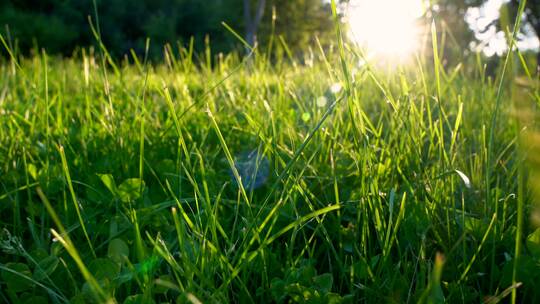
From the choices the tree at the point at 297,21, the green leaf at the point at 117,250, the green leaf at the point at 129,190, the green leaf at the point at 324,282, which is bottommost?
the tree at the point at 297,21

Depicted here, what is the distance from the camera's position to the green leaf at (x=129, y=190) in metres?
0.86

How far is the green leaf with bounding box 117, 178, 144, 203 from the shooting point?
0.86 metres

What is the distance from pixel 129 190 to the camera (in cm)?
87

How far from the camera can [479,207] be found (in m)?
0.84

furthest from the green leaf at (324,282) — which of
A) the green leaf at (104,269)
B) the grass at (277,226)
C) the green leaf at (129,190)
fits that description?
the green leaf at (129,190)

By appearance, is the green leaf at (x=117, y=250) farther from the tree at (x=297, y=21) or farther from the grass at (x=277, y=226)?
the tree at (x=297, y=21)

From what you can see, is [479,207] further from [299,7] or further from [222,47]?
[299,7]

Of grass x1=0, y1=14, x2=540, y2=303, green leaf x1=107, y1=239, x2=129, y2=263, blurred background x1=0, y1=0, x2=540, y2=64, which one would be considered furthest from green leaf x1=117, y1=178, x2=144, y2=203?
blurred background x1=0, y1=0, x2=540, y2=64

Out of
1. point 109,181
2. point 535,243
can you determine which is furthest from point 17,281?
point 535,243

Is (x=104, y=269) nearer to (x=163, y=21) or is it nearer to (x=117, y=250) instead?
(x=117, y=250)

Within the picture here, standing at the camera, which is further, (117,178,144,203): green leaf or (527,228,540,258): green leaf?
(117,178,144,203): green leaf

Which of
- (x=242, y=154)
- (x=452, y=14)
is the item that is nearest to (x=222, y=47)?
(x=452, y=14)

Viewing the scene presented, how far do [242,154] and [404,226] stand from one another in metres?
0.53

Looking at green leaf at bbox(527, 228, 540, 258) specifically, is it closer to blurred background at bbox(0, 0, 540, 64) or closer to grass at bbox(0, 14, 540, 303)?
grass at bbox(0, 14, 540, 303)
